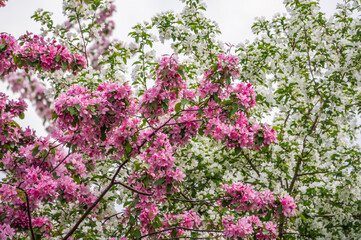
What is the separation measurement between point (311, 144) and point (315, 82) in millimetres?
985

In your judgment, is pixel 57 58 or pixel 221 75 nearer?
pixel 221 75

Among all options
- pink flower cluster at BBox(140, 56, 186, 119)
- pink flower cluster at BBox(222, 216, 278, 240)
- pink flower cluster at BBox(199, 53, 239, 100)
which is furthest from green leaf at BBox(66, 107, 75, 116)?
pink flower cluster at BBox(222, 216, 278, 240)

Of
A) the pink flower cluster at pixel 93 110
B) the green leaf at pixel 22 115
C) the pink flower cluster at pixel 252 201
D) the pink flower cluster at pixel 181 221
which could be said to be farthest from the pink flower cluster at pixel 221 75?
the green leaf at pixel 22 115

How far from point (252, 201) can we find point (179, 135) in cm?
103

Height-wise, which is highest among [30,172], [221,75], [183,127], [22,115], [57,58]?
[57,58]

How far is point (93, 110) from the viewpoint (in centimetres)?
271

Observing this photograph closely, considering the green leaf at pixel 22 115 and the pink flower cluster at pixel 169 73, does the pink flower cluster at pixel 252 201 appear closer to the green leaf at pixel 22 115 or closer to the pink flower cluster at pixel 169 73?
the pink flower cluster at pixel 169 73

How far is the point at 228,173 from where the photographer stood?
475 centimetres

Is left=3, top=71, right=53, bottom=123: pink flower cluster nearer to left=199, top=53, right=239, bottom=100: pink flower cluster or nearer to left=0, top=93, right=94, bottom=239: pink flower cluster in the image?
left=0, top=93, right=94, bottom=239: pink flower cluster

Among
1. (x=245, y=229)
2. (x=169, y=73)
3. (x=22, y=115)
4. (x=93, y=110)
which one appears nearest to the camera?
(x=93, y=110)

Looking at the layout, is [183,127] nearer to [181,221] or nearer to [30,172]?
[181,221]

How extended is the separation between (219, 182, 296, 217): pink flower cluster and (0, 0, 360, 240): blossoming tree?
1cm

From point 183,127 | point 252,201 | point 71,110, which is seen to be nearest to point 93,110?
point 71,110

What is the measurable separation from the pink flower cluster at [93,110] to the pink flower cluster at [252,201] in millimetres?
1371
